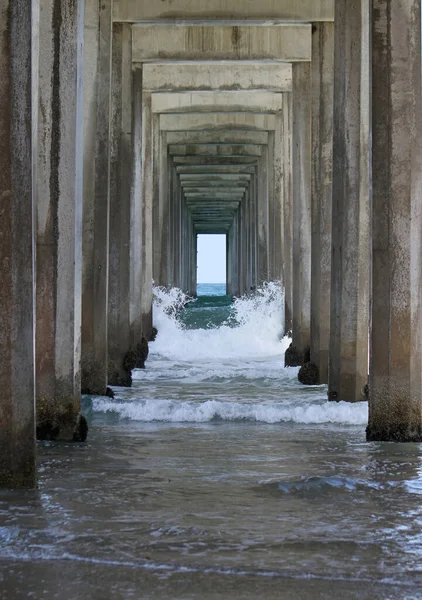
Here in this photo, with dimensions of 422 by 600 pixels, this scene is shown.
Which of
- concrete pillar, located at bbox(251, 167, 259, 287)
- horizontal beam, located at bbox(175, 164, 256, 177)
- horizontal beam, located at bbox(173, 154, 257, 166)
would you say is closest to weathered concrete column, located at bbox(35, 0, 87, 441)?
horizontal beam, located at bbox(173, 154, 257, 166)

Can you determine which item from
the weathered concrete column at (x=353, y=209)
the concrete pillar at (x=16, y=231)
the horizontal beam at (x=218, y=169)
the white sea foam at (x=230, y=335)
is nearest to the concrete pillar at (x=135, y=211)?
the white sea foam at (x=230, y=335)

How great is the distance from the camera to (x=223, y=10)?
43.4 feet

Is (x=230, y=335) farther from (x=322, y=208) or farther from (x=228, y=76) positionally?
(x=322, y=208)

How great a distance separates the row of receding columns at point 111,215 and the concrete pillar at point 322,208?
2cm

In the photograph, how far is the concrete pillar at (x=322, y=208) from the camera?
1178 cm

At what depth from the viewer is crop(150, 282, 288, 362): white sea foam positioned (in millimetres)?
18422

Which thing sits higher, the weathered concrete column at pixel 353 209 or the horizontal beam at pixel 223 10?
the horizontal beam at pixel 223 10

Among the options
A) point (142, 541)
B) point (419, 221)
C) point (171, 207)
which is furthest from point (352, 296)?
point (171, 207)

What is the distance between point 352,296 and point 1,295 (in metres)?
4.71

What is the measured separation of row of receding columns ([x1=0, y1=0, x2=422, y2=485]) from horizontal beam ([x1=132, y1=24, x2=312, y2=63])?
7.18 ft

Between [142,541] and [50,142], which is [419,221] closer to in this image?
[50,142]

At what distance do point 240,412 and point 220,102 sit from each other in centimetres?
1177

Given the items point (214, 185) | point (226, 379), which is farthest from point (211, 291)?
point (226, 379)

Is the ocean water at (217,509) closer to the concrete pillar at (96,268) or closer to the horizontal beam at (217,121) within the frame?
the concrete pillar at (96,268)
